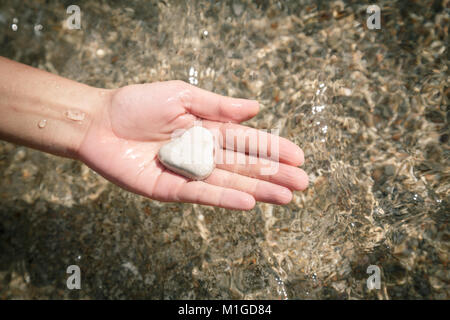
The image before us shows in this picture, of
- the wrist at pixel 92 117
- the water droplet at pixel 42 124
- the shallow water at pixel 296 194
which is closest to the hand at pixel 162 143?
the wrist at pixel 92 117

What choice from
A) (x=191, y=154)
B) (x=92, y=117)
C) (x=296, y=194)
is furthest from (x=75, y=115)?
(x=296, y=194)

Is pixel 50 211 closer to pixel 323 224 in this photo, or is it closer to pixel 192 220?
pixel 192 220

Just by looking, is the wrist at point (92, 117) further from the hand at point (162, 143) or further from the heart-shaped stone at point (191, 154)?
the heart-shaped stone at point (191, 154)

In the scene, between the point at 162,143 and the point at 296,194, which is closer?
the point at 162,143

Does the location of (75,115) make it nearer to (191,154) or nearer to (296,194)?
(191,154)

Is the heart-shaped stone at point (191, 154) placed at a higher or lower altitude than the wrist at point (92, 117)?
lower

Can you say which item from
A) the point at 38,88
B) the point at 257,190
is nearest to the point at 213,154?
the point at 257,190
